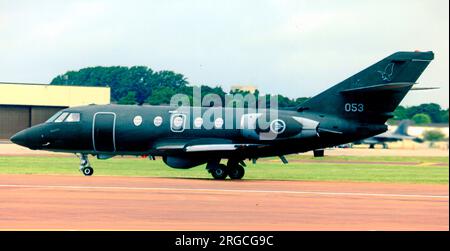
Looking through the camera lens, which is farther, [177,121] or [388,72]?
[177,121]

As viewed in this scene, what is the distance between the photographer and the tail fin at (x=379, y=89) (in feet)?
125

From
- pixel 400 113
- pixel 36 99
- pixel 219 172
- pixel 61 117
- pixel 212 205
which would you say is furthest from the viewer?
pixel 36 99

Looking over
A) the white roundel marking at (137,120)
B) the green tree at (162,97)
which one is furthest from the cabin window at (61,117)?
the green tree at (162,97)

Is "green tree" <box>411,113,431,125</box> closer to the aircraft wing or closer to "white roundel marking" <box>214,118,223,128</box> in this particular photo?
the aircraft wing

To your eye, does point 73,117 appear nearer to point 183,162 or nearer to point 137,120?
point 137,120

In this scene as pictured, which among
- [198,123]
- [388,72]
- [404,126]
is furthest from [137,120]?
[404,126]

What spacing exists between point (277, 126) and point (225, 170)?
2772mm

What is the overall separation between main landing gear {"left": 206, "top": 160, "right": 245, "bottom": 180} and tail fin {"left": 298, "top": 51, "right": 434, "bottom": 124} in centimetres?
452

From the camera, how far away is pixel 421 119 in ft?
101

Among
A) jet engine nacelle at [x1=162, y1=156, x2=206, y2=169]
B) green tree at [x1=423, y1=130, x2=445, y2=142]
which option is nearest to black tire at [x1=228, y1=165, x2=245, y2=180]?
jet engine nacelle at [x1=162, y1=156, x2=206, y2=169]

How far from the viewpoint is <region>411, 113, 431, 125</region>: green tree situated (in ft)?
99.0

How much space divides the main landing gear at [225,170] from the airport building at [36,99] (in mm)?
58240

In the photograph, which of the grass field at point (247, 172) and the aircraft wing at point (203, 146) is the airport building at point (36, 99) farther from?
the aircraft wing at point (203, 146)
